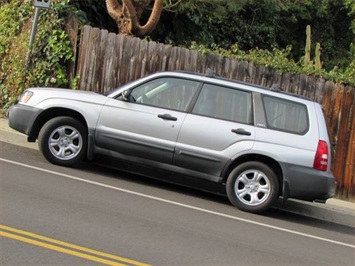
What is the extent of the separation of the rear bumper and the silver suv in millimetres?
14

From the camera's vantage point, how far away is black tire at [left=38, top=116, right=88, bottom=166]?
876 centimetres

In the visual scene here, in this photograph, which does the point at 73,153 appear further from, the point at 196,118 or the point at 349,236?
Answer: the point at 349,236

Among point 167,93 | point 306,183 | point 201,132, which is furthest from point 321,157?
point 167,93

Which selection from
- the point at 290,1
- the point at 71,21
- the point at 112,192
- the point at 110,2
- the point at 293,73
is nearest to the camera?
the point at 112,192

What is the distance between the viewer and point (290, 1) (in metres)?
21.1

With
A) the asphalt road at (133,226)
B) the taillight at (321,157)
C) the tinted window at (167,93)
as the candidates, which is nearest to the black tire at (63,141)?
the asphalt road at (133,226)

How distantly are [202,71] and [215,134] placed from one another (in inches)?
134

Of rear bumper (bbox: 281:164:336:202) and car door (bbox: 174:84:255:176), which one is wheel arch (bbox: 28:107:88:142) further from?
rear bumper (bbox: 281:164:336:202)

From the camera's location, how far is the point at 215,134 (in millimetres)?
8266

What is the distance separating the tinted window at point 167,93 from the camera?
858 centimetres

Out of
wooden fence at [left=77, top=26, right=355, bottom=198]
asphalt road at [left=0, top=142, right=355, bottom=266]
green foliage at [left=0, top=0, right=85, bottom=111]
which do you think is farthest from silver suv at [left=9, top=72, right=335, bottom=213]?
green foliage at [left=0, top=0, right=85, bottom=111]

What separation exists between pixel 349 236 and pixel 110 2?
26.1 feet

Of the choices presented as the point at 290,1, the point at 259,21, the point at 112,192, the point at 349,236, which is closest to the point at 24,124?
the point at 112,192

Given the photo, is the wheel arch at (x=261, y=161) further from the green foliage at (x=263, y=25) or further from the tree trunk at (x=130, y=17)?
the green foliage at (x=263, y=25)
